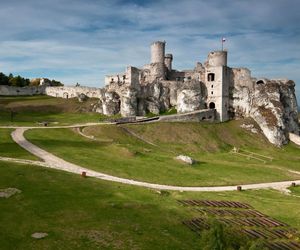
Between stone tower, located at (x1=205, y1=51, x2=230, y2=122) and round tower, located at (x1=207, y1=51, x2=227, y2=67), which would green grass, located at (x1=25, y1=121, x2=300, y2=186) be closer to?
stone tower, located at (x1=205, y1=51, x2=230, y2=122)

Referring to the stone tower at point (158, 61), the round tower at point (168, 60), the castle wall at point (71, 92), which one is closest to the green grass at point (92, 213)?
the stone tower at point (158, 61)

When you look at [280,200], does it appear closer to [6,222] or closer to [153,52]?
[6,222]

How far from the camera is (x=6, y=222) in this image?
89.0 ft

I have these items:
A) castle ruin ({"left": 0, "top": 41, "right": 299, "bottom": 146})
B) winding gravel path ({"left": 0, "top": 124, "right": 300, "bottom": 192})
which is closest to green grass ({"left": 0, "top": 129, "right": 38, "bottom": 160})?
winding gravel path ({"left": 0, "top": 124, "right": 300, "bottom": 192})

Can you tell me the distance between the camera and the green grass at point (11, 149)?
1926 inches

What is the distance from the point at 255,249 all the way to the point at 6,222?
1705 cm

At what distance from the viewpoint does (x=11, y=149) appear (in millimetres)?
52312

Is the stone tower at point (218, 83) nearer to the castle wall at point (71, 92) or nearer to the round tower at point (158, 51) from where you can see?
the round tower at point (158, 51)

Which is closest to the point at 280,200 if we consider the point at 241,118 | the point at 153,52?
the point at 241,118

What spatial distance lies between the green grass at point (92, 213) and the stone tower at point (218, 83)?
57147 millimetres

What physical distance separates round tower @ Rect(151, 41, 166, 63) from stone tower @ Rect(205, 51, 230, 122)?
41.8 feet

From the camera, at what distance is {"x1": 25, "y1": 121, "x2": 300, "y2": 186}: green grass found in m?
51.3

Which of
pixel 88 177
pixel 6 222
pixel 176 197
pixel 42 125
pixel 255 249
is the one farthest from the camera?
pixel 42 125

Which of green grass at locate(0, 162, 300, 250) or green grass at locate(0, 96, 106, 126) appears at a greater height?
green grass at locate(0, 96, 106, 126)
